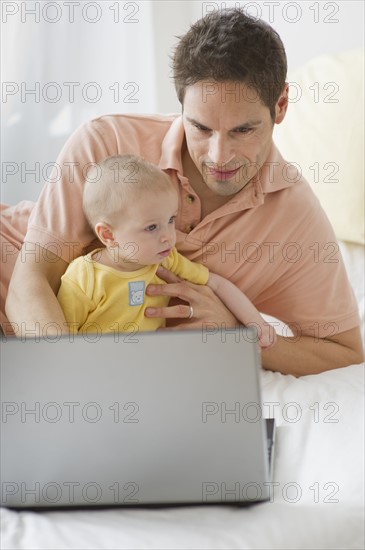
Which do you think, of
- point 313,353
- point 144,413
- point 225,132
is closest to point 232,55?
point 225,132

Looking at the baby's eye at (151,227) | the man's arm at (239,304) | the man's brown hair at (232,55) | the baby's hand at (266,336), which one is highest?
the man's brown hair at (232,55)

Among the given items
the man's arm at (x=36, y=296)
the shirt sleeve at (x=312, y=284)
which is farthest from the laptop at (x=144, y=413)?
the shirt sleeve at (x=312, y=284)

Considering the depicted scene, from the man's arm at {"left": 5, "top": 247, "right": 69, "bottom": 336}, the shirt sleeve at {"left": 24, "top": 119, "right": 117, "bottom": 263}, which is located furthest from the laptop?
the shirt sleeve at {"left": 24, "top": 119, "right": 117, "bottom": 263}

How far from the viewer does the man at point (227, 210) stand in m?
1.51

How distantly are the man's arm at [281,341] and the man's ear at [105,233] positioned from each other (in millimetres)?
115

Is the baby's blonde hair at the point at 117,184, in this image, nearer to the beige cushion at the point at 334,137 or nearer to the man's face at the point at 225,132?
the man's face at the point at 225,132

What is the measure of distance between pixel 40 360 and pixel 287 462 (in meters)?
0.49

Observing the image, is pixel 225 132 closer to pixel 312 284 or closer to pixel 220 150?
pixel 220 150

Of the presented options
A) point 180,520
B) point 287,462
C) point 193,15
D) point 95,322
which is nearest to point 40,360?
point 180,520

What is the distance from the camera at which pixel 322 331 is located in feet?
5.67

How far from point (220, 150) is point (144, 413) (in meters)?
0.78

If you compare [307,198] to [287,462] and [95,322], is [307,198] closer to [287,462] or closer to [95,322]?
[95,322]

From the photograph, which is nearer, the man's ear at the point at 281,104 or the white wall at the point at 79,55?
the man's ear at the point at 281,104

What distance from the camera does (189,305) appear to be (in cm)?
160
